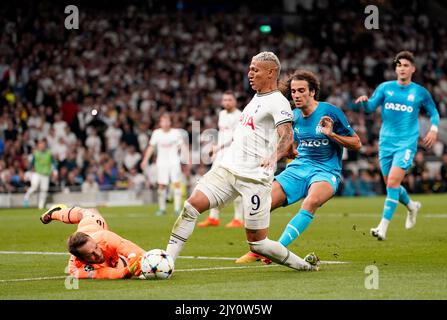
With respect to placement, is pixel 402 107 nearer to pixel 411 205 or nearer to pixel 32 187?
pixel 411 205

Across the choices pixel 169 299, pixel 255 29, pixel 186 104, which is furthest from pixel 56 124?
pixel 169 299

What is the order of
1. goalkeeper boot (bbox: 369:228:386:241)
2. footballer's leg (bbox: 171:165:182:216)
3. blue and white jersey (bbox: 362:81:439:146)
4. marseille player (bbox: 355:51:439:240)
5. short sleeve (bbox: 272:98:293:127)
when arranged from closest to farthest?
short sleeve (bbox: 272:98:293:127) → goalkeeper boot (bbox: 369:228:386:241) → marseille player (bbox: 355:51:439:240) → blue and white jersey (bbox: 362:81:439:146) → footballer's leg (bbox: 171:165:182:216)

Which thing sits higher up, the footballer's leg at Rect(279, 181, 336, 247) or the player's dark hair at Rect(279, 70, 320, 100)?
the player's dark hair at Rect(279, 70, 320, 100)

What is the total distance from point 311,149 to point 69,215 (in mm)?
3162

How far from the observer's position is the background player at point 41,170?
28.5 m

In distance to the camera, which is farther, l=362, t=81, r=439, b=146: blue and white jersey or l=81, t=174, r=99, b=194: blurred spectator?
l=81, t=174, r=99, b=194: blurred spectator

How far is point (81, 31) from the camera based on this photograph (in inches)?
1383

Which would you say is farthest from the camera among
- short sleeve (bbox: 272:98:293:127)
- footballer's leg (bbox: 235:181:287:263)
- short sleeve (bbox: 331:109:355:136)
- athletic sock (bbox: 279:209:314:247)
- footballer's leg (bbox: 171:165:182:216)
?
footballer's leg (bbox: 171:165:182:216)

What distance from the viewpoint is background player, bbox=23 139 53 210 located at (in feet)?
93.5

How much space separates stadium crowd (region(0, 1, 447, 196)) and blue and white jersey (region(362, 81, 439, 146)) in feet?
50.2

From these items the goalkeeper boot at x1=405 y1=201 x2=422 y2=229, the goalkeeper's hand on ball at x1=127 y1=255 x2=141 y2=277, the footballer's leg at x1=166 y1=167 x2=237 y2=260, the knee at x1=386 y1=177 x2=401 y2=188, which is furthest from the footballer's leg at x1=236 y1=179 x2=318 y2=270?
the goalkeeper boot at x1=405 y1=201 x2=422 y2=229

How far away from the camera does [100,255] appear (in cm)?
1012

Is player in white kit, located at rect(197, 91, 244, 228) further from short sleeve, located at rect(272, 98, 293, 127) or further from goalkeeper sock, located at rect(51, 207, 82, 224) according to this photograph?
short sleeve, located at rect(272, 98, 293, 127)

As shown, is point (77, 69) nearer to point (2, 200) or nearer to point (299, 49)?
point (2, 200)
